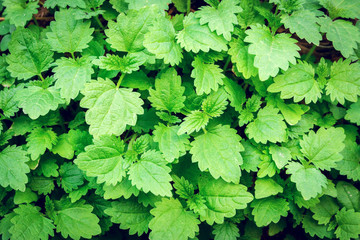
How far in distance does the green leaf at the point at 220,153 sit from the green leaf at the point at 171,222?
488 mm

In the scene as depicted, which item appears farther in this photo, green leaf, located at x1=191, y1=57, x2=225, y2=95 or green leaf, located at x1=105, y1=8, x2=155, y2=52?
green leaf, located at x1=105, y1=8, x2=155, y2=52

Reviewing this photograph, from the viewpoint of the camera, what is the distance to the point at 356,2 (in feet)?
9.70

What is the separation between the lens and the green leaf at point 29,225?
2672 mm

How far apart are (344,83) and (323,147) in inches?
27.5

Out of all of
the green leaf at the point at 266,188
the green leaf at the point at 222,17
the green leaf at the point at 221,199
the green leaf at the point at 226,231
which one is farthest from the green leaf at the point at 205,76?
the green leaf at the point at 226,231

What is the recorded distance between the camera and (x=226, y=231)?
300 centimetres

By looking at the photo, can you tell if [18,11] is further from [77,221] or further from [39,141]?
[77,221]

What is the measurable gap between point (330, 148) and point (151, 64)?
78.6 inches

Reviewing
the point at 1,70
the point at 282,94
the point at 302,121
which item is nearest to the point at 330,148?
the point at 302,121

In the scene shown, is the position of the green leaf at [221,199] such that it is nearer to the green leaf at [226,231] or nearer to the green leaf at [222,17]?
the green leaf at [226,231]

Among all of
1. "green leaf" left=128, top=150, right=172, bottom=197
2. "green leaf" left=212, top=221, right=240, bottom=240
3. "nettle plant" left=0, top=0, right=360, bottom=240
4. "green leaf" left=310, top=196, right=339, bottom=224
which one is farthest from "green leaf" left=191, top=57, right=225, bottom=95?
"green leaf" left=310, top=196, right=339, bottom=224

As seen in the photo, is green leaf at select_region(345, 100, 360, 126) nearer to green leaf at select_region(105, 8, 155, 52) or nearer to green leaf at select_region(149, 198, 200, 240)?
green leaf at select_region(149, 198, 200, 240)

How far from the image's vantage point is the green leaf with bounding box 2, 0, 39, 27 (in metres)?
2.95

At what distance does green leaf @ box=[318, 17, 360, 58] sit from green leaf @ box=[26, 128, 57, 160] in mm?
2921
